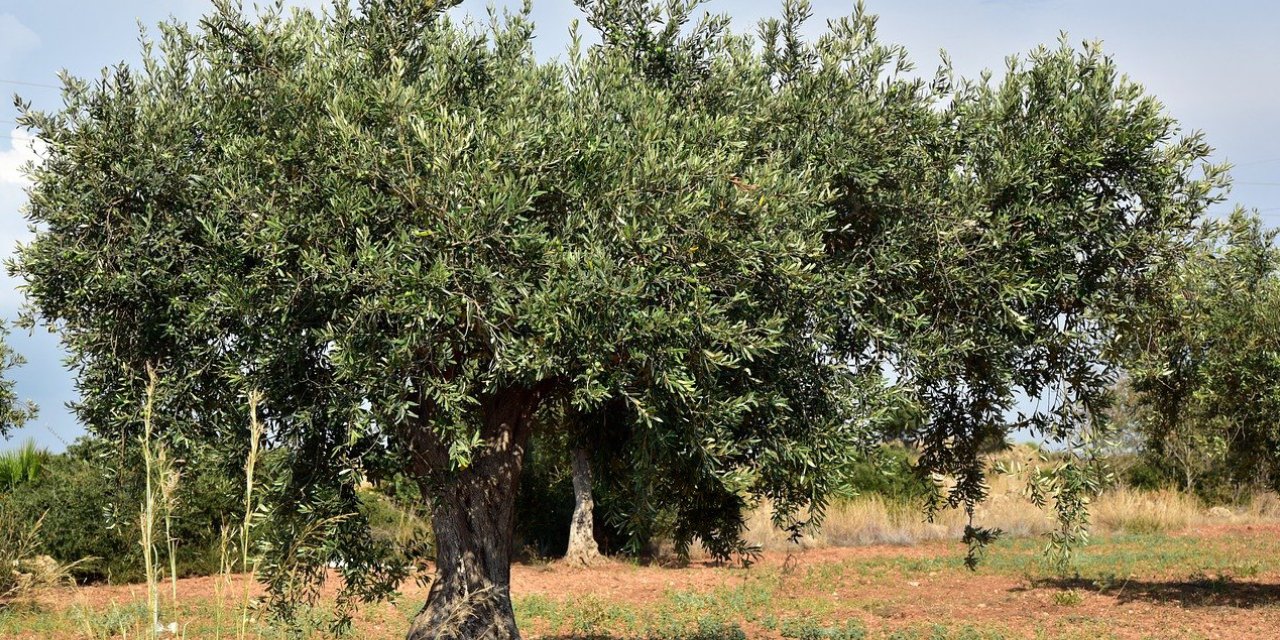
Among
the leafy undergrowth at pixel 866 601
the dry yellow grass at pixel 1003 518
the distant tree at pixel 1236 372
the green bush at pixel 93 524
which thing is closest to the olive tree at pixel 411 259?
the leafy undergrowth at pixel 866 601

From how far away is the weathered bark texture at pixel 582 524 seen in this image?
27.2 meters

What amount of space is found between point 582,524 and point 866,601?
Result: 8285 millimetres

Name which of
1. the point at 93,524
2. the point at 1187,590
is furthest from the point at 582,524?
the point at 1187,590

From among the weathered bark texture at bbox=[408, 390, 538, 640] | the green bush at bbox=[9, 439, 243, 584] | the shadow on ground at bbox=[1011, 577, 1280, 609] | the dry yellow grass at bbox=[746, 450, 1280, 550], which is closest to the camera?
the weathered bark texture at bbox=[408, 390, 538, 640]

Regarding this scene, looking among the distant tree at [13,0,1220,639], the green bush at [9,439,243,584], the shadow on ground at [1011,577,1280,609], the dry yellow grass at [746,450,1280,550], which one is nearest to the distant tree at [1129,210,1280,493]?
the shadow on ground at [1011,577,1280,609]

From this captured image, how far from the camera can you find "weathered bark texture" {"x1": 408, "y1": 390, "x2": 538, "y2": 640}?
12.4m

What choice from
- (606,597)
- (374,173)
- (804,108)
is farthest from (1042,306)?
(606,597)

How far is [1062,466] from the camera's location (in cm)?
1245

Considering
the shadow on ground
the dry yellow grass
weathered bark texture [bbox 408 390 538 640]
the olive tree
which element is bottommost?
the shadow on ground

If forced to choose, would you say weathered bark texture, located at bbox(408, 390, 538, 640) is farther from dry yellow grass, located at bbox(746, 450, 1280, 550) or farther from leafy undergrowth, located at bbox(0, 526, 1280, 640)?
dry yellow grass, located at bbox(746, 450, 1280, 550)

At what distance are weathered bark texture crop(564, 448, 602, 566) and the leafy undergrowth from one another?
0.46m

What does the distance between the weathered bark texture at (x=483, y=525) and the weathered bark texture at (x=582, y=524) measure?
14.2 metres

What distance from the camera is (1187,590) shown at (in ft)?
72.2

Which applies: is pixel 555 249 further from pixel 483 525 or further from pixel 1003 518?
pixel 1003 518
